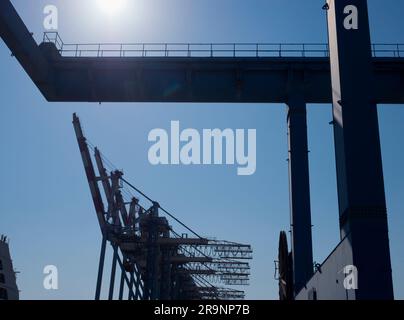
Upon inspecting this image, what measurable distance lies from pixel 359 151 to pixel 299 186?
12038 millimetres

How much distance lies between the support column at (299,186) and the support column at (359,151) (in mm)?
9416

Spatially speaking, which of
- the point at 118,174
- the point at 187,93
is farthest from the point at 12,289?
the point at 187,93

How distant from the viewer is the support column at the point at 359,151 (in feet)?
44.5

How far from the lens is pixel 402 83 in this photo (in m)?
28.9

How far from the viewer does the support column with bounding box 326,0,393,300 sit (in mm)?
13555

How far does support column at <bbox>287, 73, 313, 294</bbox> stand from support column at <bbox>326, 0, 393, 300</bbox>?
9416 millimetres
